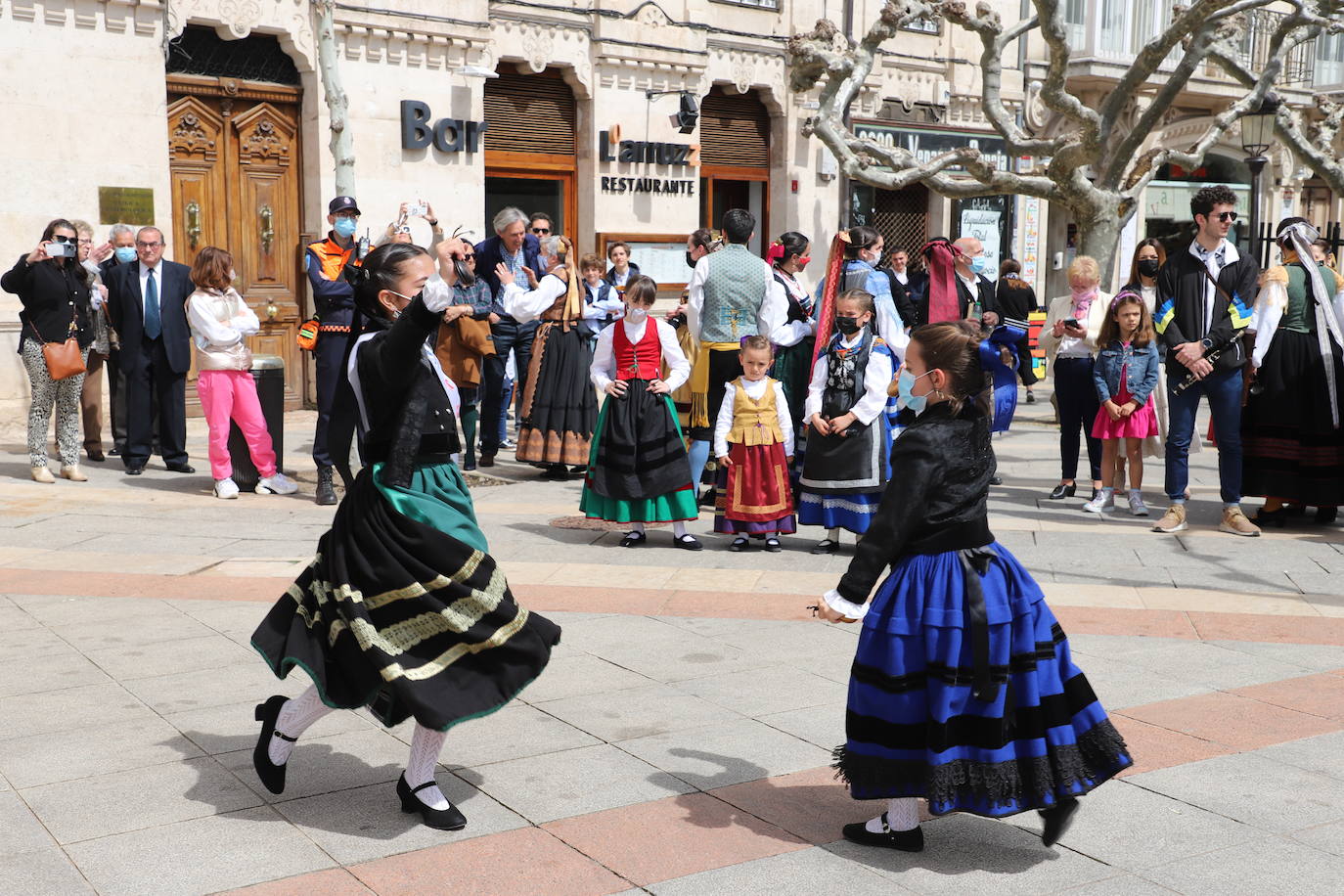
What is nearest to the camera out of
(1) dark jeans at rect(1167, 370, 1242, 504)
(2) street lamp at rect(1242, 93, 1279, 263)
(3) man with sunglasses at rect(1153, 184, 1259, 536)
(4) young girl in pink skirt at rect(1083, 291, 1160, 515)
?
(3) man with sunglasses at rect(1153, 184, 1259, 536)

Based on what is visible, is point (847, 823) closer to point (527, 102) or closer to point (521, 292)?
point (521, 292)

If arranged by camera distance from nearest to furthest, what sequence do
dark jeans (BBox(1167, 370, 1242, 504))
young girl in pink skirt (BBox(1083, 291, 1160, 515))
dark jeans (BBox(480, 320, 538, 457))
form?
1. dark jeans (BBox(1167, 370, 1242, 504))
2. young girl in pink skirt (BBox(1083, 291, 1160, 515))
3. dark jeans (BBox(480, 320, 538, 457))

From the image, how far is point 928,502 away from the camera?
389 centimetres

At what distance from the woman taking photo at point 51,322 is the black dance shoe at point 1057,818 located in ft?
27.5

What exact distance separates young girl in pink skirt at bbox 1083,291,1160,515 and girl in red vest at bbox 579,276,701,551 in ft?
9.90

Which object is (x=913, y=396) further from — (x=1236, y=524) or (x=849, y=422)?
(x=1236, y=524)

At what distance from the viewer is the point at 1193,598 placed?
7.16 meters

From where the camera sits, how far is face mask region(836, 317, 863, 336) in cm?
791

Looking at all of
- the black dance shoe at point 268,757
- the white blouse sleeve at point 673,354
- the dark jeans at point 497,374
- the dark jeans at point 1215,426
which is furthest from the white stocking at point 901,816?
the dark jeans at point 497,374

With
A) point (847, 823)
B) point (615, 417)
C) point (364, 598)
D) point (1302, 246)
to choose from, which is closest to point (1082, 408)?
point (1302, 246)

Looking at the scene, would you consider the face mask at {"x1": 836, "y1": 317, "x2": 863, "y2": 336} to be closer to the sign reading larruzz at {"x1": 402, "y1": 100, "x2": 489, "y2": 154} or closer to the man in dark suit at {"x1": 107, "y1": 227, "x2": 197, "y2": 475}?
the man in dark suit at {"x1": 107, "y1": 227, "x2": 197, "y2": 475}

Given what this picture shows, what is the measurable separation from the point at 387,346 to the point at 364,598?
721mm

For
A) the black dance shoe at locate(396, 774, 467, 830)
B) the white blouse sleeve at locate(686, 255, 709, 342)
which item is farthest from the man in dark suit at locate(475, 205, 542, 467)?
the black dance shoe at locate(396, 774, 467, 830)

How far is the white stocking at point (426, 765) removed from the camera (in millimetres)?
4090
